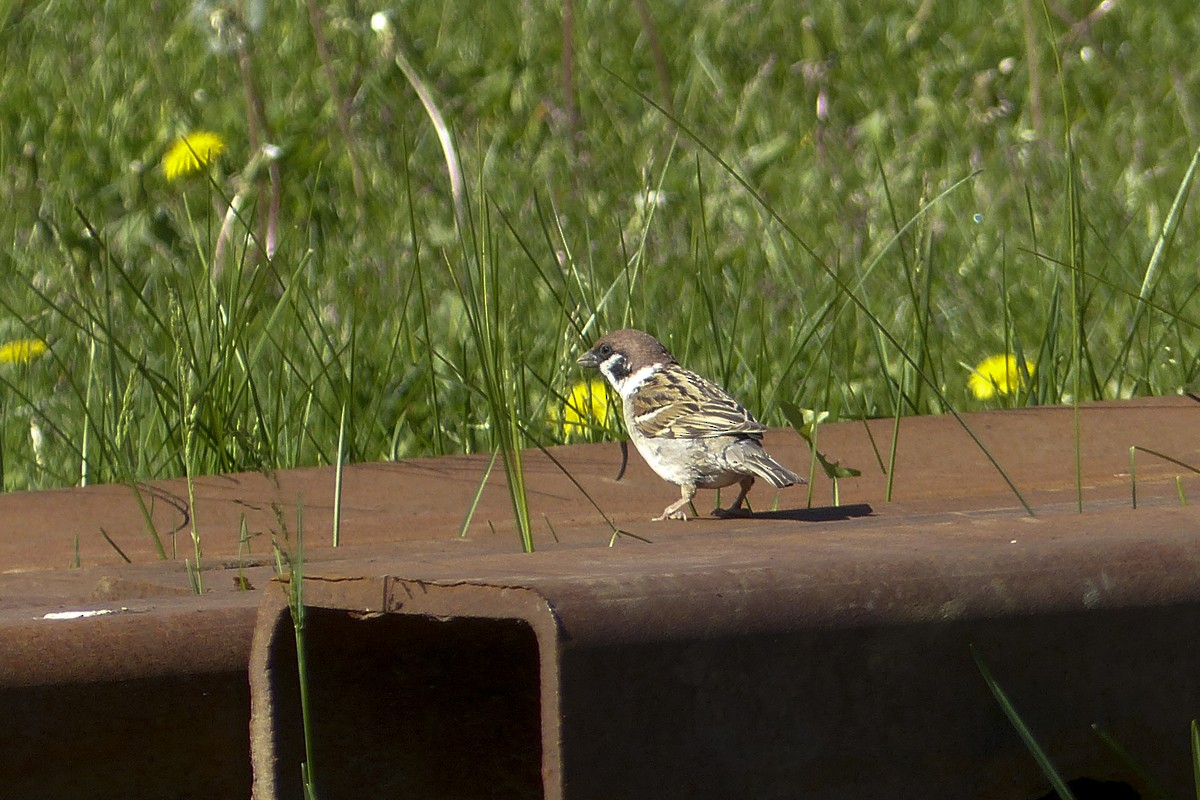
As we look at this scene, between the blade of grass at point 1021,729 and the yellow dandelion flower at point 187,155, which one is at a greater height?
the yellow dandelion flower at point 187,155

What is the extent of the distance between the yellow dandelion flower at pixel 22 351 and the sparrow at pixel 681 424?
71.6 inches

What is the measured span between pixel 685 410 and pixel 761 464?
0.47 metres

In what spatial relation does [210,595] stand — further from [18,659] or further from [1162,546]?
[1162,546]

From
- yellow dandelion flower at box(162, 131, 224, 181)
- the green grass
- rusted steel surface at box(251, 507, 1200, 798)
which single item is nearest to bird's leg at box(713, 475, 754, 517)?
the green grass

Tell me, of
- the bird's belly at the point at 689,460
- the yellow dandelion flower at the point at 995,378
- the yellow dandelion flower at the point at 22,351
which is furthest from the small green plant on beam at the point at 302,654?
the yellow dandelion flower at the point at 22,351

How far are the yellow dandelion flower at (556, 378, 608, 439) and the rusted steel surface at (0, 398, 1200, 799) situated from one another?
2433 millimetres

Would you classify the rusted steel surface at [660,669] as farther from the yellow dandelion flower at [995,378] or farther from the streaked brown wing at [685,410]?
the yellow dandelion flower at [995,378]

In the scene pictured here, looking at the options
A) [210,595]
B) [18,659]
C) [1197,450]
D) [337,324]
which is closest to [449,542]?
[210,595]

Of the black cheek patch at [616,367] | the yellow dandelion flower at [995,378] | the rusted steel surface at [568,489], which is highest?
the black cheek patch at [616,367]

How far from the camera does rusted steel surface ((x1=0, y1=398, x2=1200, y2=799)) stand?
151 cm

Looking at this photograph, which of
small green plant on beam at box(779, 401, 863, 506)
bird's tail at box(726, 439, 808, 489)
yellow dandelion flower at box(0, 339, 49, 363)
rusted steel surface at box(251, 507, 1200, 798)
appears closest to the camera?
rusted steel surface at box(251, 507, 1200, 798)

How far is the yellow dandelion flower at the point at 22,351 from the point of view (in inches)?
203

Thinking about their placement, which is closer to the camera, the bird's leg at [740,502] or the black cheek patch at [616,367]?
the bird's leg at [740,502]

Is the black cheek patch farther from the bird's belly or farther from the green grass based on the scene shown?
the bird's belly
